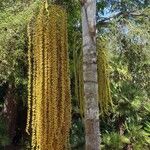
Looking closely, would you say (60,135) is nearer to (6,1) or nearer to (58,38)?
(58,38)

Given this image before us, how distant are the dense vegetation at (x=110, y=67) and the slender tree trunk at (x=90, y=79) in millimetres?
1650

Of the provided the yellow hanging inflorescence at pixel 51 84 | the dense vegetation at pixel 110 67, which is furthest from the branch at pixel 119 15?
the yellow hanging inflorescence at pixel 51 84

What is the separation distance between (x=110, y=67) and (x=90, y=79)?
550 cm

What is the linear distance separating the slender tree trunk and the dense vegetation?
1.65 metres

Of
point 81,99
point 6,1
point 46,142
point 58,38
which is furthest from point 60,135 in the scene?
point 6,1

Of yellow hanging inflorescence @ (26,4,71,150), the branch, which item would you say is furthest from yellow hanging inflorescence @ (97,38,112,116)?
the branch

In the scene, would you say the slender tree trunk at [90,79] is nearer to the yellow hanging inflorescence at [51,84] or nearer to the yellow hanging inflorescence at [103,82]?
the yellow hanging inflorescence at [51,84]

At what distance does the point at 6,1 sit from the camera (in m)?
10.1

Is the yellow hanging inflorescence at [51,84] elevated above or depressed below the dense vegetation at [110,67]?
below

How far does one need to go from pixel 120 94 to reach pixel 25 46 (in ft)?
14.3

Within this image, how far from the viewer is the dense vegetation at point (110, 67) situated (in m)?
9.32

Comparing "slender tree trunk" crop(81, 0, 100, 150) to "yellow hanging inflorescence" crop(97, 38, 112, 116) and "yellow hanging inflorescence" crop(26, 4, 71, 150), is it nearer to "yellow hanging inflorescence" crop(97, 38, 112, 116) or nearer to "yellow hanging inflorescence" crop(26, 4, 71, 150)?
"yellow hanging inflorescence" crop(26, 4, 71, 150)

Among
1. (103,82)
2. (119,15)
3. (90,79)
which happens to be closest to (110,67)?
(119,15)

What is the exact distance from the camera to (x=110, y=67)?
34.6 ft
